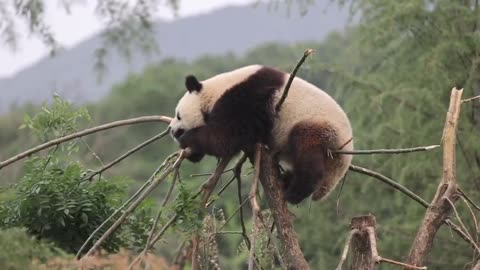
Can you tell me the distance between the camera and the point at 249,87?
16.9 ft

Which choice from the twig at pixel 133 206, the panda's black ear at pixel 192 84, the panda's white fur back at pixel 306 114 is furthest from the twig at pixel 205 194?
the panda's black ear at pixel 192 84

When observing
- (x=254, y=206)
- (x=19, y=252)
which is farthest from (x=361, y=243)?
(x=19, y=252)

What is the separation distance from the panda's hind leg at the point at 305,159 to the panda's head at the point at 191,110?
648mm

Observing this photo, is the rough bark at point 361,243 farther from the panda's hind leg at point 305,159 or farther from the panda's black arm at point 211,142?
the panda's black arm at point 211,142

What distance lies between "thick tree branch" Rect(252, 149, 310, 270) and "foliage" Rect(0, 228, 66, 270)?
1403 millimetres

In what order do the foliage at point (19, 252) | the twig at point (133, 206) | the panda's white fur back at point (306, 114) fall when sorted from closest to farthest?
the foliage at point (19, 252) < the twig at point (133, 206) < the panda's white fur back at point (306, 114)

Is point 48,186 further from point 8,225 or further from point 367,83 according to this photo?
point 367,83

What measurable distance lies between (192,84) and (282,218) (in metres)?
1.38

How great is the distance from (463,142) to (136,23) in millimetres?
3845

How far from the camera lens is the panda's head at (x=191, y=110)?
206 inches

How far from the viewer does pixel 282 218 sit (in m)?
4.27

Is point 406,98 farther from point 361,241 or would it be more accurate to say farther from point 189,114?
point 361,241

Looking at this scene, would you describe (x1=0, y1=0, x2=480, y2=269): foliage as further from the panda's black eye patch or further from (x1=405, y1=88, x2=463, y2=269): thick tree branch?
(x1=405, y1=88, x2=463, y2=269): thick tree branch

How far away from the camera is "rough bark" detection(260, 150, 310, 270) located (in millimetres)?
4172
